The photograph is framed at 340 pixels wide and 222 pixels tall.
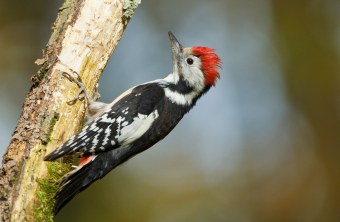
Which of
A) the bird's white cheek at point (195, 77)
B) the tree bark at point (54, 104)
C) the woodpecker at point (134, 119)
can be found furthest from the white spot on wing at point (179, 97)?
the tree bark at point (54, 104)

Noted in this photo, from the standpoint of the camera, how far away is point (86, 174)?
14.9 feet

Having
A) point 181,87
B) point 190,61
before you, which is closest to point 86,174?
point 181,87

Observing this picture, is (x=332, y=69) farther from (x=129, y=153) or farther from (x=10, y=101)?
(x=129, y=153)

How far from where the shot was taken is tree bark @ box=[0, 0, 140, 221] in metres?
4.02

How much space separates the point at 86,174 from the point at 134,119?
2.09ft

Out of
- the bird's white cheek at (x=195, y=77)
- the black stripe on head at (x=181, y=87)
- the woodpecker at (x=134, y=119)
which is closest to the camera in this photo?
the woodpecker at (x=134, y=119)

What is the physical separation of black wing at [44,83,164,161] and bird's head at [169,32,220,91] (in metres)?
0.46

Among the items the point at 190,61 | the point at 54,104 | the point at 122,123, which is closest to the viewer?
the point at 54,104

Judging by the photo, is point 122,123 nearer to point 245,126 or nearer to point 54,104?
point 54,104

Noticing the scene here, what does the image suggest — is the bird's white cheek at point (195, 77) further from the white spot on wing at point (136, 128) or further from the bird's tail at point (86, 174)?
the bird's tail at point (86, 174)

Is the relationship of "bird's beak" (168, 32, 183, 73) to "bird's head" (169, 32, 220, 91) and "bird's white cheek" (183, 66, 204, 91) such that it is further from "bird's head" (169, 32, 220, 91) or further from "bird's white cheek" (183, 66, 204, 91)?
"bird's white cheek" (183, 66, 204, 91)

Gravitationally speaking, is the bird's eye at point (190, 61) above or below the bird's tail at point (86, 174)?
above

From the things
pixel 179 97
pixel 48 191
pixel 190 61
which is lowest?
pixel 48 191

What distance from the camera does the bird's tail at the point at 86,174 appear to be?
170 inches
